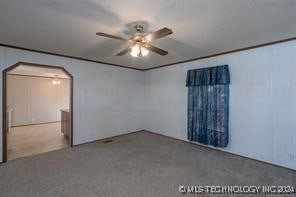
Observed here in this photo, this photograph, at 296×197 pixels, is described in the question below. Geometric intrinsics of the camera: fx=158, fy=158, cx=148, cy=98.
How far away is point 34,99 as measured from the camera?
23.8 ft

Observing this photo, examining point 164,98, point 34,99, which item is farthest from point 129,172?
point 34,99

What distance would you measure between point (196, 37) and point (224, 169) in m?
2.41

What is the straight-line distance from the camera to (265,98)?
3088 mm

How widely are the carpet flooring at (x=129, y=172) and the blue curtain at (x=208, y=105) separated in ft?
1.28

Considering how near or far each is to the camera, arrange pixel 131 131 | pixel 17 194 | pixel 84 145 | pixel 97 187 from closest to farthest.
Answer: pixel 17 194
pixel 97 187
pixel 84 145
pixel 131 131

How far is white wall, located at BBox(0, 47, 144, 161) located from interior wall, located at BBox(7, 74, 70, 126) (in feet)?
14.7

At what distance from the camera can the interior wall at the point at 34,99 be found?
264 inches

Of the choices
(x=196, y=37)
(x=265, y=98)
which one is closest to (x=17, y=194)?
(x=196, y=37)

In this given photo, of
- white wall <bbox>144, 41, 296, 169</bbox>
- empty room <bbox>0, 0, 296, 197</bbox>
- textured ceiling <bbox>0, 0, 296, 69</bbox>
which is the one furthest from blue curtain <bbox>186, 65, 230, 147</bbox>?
textured ceiling <bbox>0, 0, 296, 69</bbox>

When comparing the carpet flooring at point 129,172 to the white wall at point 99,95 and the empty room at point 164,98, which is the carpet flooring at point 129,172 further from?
the white wall at point 99,95

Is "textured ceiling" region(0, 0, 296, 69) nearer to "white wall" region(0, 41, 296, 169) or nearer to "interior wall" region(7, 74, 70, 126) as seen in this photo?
"white wall" region(0, 41, 296, 169)

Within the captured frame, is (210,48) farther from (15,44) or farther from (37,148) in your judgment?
(37,148)

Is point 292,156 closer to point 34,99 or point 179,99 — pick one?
point 179,99

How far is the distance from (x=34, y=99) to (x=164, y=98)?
20.2 ft
